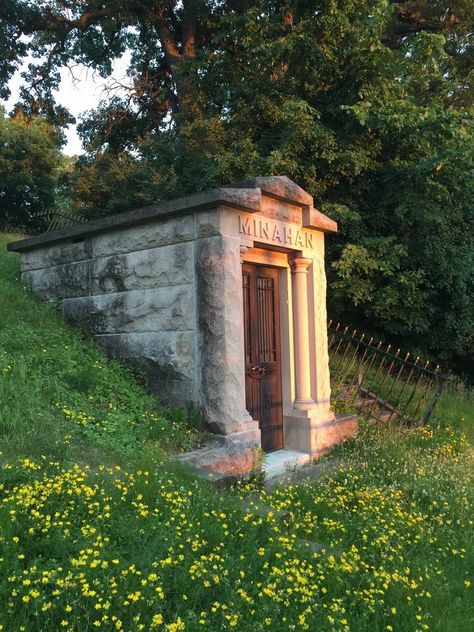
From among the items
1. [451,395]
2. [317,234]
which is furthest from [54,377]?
[451,395]

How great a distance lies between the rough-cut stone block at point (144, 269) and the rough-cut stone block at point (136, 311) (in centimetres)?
8

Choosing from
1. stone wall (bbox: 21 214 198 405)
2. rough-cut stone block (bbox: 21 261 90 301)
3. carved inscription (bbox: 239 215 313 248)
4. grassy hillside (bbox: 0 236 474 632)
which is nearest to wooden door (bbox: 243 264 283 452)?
carved inscription (bbox: 239 215 313 248)

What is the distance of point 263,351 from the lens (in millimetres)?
6320

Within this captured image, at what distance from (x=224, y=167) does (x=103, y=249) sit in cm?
447

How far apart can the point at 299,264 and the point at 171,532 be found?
4.24 metres

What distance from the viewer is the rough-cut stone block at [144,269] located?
532 cm

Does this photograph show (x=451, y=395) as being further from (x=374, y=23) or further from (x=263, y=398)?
(x=374, y=23)

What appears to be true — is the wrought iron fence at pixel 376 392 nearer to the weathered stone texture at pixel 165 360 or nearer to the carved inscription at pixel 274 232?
the carved inscription at pixel 274 232

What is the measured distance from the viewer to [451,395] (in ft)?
33.0

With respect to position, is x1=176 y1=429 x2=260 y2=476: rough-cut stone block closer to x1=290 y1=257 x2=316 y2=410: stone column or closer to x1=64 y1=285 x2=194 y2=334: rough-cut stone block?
x1=64 y1=285 x2=194 y2=334: rough-cut stone block

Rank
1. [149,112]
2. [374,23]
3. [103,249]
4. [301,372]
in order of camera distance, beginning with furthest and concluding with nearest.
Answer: [149,112] < [374,23] < [301,372] < [103,249]

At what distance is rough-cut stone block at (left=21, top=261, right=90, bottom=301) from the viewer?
6361 millimetres

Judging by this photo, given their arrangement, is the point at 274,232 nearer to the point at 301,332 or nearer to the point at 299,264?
the point at 299,264

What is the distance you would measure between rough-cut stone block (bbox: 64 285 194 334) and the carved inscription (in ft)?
2.98
